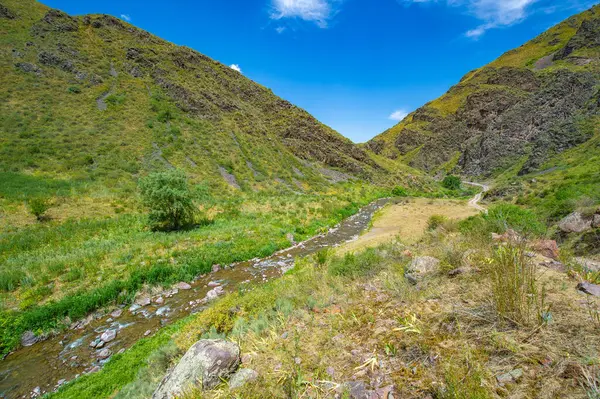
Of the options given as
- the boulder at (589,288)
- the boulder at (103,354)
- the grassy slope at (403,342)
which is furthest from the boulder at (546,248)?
the boulder at (103,354)

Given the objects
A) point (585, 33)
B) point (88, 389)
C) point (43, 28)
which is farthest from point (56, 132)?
point (585, 33)

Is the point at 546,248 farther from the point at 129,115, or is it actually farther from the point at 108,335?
the point at 129,115

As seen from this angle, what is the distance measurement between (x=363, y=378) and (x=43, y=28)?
244ft

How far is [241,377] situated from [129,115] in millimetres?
47835

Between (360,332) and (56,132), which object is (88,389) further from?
(56,132)

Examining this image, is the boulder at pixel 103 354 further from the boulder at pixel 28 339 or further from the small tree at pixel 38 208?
the small tree at pixel 38 208

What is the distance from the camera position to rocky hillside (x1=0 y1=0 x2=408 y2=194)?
2966 centimetres

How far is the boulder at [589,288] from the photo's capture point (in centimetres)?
388

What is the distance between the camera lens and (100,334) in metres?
8.77

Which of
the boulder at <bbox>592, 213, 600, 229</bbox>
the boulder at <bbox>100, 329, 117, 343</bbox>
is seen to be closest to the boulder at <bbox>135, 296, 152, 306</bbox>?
the boulder at <bbox>100, 329, 117, 343</bbox>

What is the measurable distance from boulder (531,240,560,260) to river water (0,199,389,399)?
10.4 m

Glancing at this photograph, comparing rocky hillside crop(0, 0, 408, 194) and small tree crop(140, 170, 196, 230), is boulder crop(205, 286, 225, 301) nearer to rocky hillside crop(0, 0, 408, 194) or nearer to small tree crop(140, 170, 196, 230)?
small tree crop(140, 170, 196, 230)

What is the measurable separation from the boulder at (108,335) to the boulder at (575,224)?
17.0m

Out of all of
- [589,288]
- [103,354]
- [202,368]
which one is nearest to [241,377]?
[202,368]
